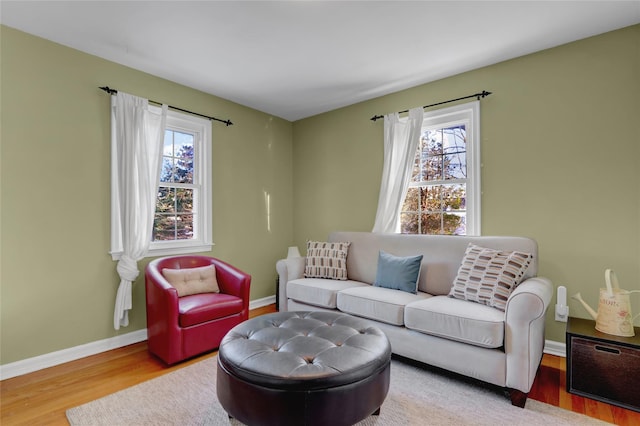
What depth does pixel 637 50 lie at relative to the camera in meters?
2.49

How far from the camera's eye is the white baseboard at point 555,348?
108 inches

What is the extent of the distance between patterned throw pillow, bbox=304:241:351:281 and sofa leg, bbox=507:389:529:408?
5.81 feet

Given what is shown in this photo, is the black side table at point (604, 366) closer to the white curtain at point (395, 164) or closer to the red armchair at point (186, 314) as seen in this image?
the white curtain at point (395, 164)

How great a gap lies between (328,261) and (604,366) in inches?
90.0

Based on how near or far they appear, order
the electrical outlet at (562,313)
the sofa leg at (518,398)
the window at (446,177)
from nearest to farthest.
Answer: the sofa leg at (518,398) < the electrical outlet at (562,313) < the window at (446,177)

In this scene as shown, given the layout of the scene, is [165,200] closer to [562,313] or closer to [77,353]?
[77,353]

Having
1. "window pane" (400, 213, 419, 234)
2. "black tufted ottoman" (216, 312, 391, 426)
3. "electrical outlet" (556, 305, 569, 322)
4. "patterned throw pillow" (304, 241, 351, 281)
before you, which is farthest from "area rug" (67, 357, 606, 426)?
"window pane" (400, 213, 419, 234)

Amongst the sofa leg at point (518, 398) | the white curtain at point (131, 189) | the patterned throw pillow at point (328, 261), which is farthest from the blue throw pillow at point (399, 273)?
the white curtain at point (131, 189)

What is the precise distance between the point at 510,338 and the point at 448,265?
0.93m

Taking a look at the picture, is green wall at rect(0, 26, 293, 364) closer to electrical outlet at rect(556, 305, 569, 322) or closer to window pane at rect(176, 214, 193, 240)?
window pane at rect(176, 214, 193, 240)

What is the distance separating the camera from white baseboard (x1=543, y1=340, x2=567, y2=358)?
2.73 metres

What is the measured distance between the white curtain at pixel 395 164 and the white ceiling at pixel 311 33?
18.7 inches

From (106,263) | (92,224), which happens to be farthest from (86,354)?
(92,224)

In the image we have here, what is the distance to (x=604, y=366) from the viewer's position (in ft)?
6.71
